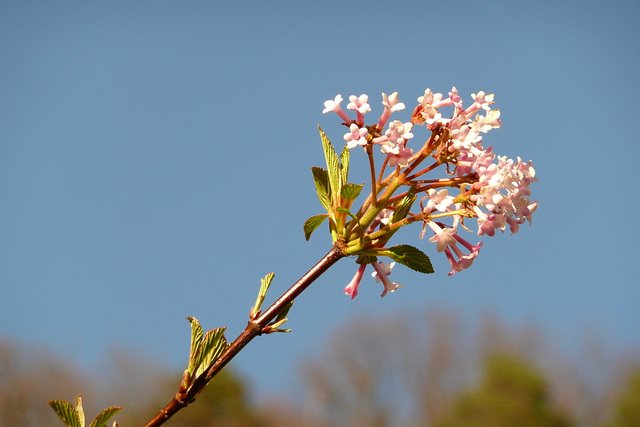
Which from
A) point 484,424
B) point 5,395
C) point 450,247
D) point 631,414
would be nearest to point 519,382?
point 484,424

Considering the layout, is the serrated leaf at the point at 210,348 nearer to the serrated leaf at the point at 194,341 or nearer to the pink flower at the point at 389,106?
the serrated leaf at the point at 194,341

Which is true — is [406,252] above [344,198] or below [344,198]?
below

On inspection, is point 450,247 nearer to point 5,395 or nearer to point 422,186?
point 422,186

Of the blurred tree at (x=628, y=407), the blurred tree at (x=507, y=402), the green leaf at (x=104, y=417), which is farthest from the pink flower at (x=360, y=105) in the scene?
the blurred tree at (x=507, y=402)

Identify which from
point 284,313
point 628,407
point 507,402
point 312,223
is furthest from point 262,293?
point 507,402

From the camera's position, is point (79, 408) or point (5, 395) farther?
point (5, 395)

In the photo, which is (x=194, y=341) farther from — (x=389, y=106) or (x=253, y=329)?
(x=389, y=106)

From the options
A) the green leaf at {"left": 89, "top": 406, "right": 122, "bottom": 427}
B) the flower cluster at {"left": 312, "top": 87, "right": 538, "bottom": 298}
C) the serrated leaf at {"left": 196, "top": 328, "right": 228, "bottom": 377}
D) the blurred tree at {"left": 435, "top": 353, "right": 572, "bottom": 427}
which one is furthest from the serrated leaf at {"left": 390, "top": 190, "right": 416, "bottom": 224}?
the blurred tree at {"left": 435, "top": 353, "right": 572, "bottom": 427}

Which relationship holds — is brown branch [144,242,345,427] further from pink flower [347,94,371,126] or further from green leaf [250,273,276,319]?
pink flower [347,94,371,126]
